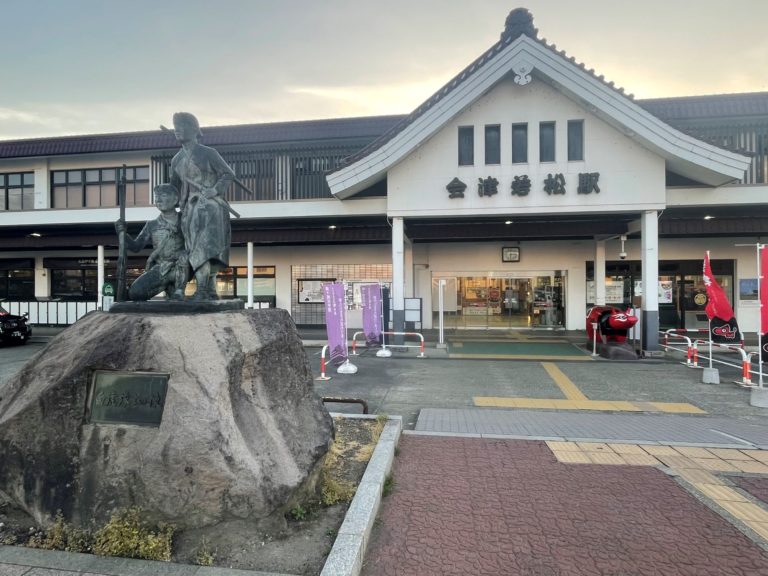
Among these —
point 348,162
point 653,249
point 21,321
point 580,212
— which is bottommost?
point 21,321

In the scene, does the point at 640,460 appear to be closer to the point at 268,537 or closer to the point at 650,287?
the point at 268,537

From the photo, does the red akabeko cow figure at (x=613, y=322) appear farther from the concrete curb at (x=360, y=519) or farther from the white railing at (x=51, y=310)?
the white railing at (x=51, y=310)

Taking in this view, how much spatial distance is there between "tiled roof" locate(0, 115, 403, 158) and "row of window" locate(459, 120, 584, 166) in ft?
14.0

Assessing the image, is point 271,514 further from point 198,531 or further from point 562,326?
point 562,326

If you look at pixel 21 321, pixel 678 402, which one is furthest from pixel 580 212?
pixel 21 321

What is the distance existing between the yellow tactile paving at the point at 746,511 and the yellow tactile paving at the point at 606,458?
0.97 meters

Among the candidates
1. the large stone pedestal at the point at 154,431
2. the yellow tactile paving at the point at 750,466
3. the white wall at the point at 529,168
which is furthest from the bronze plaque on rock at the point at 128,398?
the white wall at the point at 529,168

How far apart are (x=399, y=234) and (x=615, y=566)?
10766 millimetres

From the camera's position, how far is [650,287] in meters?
11.9

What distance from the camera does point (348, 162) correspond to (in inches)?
480

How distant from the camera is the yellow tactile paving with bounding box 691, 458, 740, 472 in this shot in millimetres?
4457

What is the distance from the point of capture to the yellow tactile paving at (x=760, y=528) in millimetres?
3256

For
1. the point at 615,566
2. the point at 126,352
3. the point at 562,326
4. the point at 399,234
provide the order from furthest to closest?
the point at 562,326, the point at 399,234, the point at 126,352, the point at 615,566

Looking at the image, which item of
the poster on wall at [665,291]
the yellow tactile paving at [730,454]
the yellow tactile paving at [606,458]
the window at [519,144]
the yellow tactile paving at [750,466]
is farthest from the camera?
the poster on wall at [665,291]
